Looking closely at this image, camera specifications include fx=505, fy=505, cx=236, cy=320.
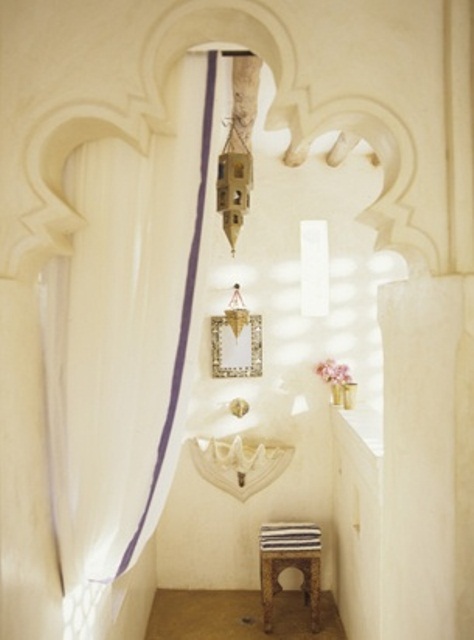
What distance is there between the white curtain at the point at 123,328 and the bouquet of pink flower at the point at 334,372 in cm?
319

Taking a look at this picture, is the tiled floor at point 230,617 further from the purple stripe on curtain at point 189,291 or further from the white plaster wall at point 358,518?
the purple stripe on curtain at point 189,291

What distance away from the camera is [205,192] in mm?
1698

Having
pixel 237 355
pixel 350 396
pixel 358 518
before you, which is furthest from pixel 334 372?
pixel 358 518

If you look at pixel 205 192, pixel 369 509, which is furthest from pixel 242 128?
pixel 369 509

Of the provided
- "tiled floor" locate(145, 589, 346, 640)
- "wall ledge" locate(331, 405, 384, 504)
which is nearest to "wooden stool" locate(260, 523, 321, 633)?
"tiled floor" locate(145, 589, 346, 640)

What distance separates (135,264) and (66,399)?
512mm

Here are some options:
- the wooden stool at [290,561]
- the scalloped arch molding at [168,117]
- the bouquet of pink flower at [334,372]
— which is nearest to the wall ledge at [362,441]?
the bouquet of pink flower at [334,372]

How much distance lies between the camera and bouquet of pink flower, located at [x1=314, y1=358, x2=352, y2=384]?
4.70 m

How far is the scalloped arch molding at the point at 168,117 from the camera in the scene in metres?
1.42

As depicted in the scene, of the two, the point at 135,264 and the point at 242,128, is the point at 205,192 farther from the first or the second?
the point at 242,128

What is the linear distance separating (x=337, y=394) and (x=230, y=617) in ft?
7.13

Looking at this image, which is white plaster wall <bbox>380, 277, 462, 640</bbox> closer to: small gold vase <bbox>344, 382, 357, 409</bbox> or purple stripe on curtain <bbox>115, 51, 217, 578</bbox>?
purple stripe on curtain <bbox>115, 51, 217, 578</bbox>

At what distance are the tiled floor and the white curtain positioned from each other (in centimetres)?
309

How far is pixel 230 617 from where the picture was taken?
4.43 m
